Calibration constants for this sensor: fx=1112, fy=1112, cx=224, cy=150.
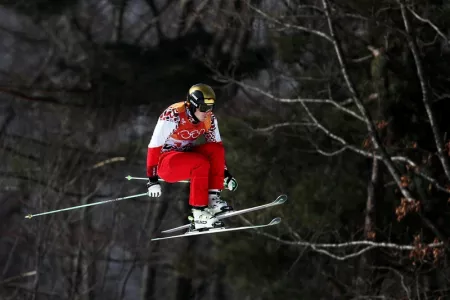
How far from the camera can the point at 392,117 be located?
17469mm

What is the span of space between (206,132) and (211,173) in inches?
14.0

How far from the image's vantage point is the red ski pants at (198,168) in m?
8.89

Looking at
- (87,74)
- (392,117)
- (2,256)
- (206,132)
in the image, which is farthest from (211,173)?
(2,256)

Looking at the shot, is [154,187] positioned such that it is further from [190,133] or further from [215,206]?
[215,206]

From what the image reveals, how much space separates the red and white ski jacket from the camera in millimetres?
8680

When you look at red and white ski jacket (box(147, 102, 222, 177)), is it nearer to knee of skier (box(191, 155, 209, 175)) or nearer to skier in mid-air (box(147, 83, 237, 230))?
skier in mid-air (box(147, 83, 237, 230))

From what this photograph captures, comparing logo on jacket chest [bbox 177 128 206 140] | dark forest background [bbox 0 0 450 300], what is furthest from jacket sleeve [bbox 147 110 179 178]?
dark forest background [bbox 0 0 450 300]

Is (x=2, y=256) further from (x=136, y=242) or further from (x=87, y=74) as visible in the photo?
(x=87, y=74)

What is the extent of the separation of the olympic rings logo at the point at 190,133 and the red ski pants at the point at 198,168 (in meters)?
0.13

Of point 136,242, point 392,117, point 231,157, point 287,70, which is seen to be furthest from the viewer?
point 136,242

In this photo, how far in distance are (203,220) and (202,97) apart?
137 cm

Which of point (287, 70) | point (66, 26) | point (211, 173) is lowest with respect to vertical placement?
point (211, 173)

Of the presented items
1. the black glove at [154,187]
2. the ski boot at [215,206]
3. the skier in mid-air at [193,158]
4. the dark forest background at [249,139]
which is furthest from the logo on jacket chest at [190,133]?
the dark forest background at [249,139]

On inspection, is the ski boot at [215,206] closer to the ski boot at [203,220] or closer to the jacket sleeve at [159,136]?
the ski boot at [203,220]
